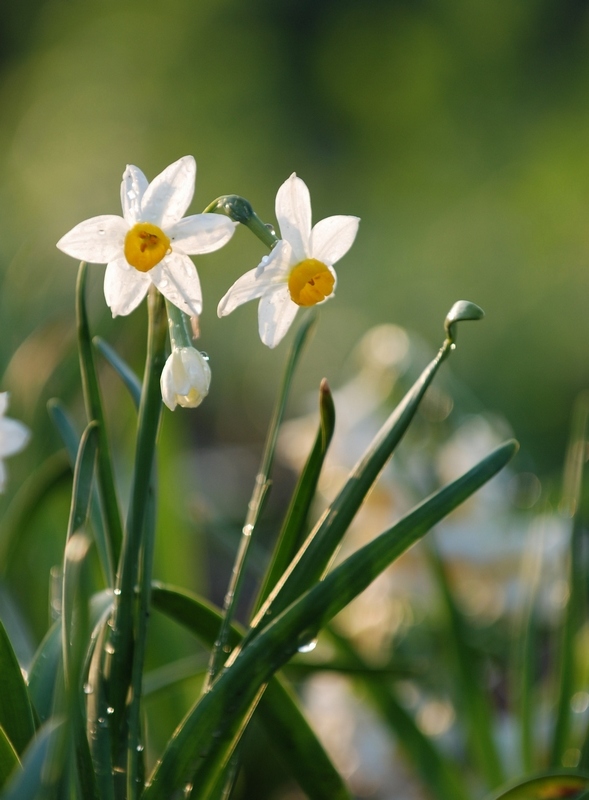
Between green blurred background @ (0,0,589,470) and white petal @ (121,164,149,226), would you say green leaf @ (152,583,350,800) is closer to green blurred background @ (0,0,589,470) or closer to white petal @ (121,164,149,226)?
white petal @ (121,164,149,226)

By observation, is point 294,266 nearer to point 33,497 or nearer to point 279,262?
point 279,262

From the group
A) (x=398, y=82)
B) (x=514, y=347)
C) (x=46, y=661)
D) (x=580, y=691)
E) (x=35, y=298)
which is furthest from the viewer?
(x=398, y=82)

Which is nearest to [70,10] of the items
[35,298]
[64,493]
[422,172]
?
[422,172]

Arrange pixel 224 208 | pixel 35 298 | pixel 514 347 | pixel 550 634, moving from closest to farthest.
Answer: pixel 224 208 → pixel 550 634 → pixel 35 298 → pixel 514 347

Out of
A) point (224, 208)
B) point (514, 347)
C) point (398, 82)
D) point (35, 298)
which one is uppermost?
point (398, 82)

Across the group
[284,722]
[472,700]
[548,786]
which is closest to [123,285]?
[284,722]

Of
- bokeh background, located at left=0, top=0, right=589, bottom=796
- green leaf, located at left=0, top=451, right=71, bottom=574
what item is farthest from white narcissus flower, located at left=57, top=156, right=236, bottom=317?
bokeh background, located at left=0, top=0, right=589, bottom=796

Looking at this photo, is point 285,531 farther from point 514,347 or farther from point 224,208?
point 514,347
